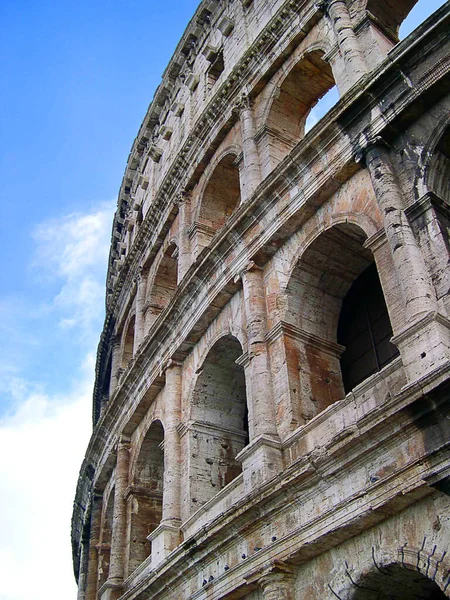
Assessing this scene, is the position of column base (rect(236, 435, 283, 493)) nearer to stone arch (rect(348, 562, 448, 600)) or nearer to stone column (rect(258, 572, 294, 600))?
stone column (rect(258, 572, 294, 600))

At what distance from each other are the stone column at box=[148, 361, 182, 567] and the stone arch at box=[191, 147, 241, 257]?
128 inches

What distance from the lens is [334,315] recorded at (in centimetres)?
963

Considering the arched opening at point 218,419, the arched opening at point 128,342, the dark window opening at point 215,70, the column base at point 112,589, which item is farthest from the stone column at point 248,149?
the arched opening at point 128,342

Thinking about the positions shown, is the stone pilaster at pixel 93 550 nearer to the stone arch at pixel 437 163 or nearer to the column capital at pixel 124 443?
the column capital at pixel 124 443

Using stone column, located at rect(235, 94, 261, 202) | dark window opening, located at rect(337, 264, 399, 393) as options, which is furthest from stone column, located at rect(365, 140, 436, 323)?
stone column, located at rect(235, 94, 261, 202)

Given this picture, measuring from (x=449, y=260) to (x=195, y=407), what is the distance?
530 centimetres

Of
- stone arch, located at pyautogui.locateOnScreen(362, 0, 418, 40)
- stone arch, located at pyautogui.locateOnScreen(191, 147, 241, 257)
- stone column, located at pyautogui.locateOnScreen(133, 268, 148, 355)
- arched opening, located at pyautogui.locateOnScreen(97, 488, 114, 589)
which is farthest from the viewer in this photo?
stone column, located at pyautogui.locateOnScreen(133, 268, 148, 355)

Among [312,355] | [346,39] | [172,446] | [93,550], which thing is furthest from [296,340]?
[93,550]

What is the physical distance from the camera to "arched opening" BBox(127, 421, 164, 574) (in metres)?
12.2

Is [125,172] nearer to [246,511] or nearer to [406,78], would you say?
[406,78]

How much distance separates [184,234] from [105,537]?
661cm

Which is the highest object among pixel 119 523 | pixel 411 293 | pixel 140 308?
pixel 140 308

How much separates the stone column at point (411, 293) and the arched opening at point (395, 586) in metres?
1.78

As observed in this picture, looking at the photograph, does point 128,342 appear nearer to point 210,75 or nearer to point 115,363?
point 115,363
